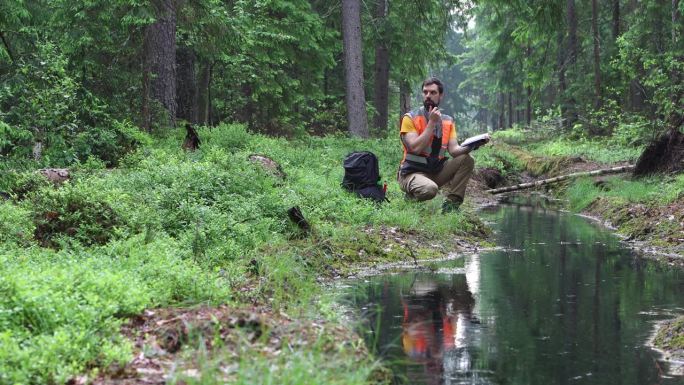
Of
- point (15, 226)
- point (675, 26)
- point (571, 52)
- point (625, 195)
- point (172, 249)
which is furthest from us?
point (571, 52)

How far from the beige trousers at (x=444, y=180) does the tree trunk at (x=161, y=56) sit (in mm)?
5744

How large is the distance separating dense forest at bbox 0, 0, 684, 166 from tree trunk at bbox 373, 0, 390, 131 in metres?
0.06

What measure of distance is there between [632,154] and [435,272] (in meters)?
13.9

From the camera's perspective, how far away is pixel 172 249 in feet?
21.7

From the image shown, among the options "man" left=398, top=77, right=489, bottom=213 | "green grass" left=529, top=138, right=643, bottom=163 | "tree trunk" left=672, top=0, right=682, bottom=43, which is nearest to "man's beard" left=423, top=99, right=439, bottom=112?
"man" left=398, top=77, right=489, bottom=213

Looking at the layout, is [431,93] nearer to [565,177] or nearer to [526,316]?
[526,316]

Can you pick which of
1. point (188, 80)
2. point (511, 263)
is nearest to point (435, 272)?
point (511, 263)

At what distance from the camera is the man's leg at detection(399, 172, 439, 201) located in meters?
11.0

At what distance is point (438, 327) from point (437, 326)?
Answer: 0.12 feet

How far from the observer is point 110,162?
12102mm

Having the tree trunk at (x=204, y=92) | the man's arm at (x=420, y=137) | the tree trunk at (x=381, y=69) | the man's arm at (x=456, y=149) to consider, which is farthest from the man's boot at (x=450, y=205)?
the tree trunk at (x=381, y=69)

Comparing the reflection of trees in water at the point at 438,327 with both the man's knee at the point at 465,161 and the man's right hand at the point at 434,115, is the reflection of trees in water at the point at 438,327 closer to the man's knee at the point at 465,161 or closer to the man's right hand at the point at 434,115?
the man's right hand at the point at 434,115

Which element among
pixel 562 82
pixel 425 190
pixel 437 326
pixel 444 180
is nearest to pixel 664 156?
pixel 444 180

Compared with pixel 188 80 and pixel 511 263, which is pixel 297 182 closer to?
pixel 511 263
